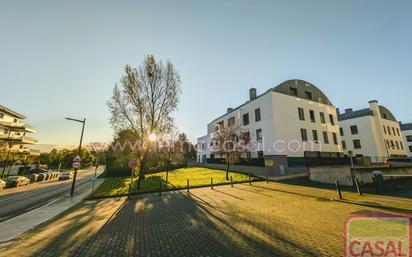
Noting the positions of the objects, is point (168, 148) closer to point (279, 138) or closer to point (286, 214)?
point (279, 138)

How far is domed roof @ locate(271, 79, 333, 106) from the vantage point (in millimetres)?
27453

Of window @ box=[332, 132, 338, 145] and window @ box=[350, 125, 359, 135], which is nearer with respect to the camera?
window @ box=[332, 132, 338, 145]

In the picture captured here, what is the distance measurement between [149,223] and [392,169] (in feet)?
74.4

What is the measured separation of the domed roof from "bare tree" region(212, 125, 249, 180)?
409 inches

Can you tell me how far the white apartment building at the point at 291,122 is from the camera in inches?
973

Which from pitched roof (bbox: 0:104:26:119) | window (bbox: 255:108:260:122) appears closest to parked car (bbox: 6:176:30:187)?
pitched roof (bbox: 0:104:26:119)

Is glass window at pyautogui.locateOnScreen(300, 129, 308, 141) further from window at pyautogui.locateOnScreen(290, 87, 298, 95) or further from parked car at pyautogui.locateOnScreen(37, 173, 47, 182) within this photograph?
parked car at pyautogui.locateOnScreen(37, 173, 47, 182)

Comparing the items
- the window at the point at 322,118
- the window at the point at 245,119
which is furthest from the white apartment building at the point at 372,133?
the window at the point at 245,119

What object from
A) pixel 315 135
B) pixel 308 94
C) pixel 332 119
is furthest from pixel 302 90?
pixel 332 119

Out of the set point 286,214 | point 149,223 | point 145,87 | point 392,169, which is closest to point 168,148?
point 145,87

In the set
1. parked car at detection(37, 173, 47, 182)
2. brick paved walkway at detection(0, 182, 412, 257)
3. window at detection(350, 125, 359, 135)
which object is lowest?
parked car at detection(37, 173, 47, 182)

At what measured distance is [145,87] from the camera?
63.9 ft

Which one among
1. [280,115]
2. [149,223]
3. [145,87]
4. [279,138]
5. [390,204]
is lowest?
[149,223]

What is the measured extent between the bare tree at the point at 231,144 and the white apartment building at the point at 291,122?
1.52 m
